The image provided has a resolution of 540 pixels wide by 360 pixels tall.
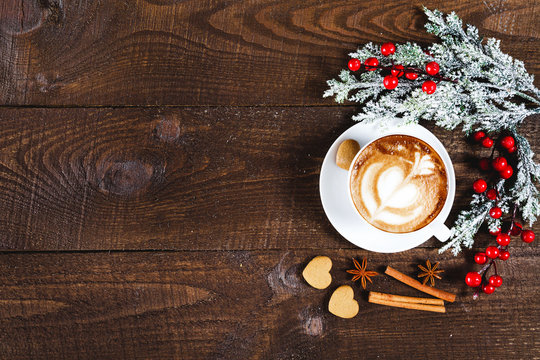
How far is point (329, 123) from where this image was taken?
120 cm

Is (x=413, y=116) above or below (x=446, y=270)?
above

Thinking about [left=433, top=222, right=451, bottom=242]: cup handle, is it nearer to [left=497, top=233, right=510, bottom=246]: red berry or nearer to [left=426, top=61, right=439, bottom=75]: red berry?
[left=497, top=233, right=510, bottom=246]: red berry

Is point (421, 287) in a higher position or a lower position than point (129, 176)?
lower

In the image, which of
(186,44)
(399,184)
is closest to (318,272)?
(399,184)

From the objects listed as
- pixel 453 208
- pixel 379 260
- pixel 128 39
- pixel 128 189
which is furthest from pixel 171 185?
pixel 453 208

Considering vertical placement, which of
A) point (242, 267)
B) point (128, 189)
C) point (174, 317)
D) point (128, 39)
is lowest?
point (174, 317)

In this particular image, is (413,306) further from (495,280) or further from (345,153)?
(345,153)

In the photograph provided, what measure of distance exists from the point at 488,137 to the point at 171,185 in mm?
817

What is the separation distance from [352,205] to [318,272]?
0.21m

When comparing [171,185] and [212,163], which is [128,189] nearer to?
[171,185]

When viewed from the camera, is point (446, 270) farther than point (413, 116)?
Yes

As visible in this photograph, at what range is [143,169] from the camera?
1199mm

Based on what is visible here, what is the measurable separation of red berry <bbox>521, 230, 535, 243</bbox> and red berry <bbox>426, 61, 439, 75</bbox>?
46 cm

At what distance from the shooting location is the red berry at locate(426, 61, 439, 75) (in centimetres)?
109
